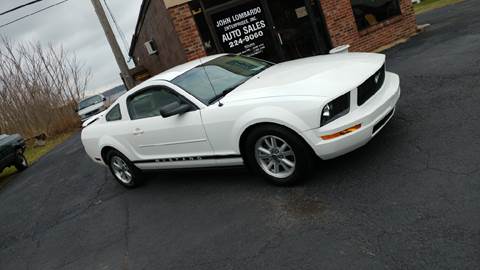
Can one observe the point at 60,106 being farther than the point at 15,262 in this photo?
Yes

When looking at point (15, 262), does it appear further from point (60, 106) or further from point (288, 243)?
point (60, 106)

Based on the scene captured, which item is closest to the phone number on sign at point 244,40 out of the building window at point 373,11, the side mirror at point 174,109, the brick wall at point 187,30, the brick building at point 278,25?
the brick building at point 278,25

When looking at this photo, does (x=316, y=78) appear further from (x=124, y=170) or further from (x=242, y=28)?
(x=242, y=28)

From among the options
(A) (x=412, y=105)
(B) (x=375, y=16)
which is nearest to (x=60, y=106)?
(B) (x=375, y=16)

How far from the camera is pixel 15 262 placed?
5.21 meters

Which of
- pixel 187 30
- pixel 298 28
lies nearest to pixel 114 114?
pixel 187 30

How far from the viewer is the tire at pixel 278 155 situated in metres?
4.02

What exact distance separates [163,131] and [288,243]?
231 centimetres

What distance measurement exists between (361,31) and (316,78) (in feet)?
24.6

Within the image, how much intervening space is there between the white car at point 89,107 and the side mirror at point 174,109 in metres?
17.6

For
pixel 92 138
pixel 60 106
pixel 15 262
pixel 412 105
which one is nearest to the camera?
pixel 15 262

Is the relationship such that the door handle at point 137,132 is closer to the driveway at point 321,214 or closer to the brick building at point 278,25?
the driveway at point 321,214

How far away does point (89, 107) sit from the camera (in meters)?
21.6

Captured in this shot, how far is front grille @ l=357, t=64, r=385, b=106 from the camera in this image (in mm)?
4066
